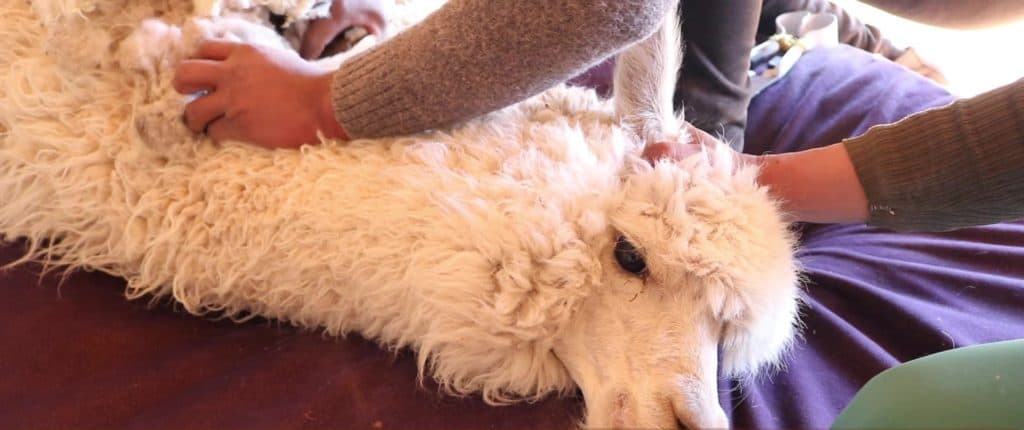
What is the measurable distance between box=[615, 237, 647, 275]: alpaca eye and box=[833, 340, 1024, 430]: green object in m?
0.20

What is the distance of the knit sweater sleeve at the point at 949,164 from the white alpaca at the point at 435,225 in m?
0.14

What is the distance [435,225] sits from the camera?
2.04 feet

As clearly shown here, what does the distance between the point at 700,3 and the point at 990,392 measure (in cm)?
62

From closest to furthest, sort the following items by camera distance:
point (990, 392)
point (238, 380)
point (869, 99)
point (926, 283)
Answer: point (990, 392) → point (238, 380) → point (926, 283) → point (869, 99)

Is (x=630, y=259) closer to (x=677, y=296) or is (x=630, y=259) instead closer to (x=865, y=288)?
(x=677, y=296)

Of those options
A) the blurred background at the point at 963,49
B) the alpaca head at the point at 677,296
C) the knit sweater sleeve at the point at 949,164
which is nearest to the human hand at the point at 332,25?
the alpaca head at the point at 677,296

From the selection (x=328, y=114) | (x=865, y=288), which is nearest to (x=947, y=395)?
(x=865, y=288)

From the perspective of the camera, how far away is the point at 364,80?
2.23ft

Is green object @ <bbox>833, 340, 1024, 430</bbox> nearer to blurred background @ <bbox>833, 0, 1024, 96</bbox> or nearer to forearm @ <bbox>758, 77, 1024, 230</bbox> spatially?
forearm @ <bbox>758, 77, 1024, 230</bbox>

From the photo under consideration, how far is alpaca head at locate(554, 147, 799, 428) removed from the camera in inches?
22.8

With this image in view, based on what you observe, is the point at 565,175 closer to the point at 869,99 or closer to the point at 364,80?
the point at 364,80

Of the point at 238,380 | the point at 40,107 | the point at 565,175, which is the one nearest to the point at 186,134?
the point at 40,107

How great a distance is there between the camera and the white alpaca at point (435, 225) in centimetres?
60

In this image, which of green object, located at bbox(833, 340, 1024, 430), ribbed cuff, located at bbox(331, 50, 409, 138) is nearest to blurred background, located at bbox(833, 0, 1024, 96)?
green object, located at bbox(833, 340, 1024, 430)
